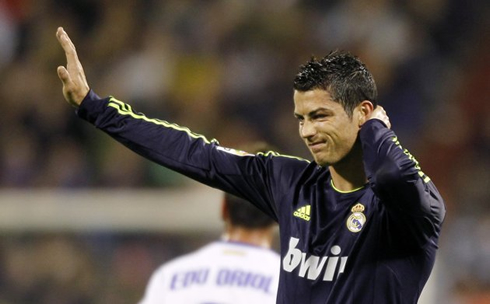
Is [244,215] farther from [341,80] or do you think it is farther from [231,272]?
[341,80]

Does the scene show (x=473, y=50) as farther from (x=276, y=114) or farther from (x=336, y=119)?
(x=336, y=119)

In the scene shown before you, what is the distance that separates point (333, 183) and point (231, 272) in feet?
3.70

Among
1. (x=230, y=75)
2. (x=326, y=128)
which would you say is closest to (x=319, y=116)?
(x=326, y=128)

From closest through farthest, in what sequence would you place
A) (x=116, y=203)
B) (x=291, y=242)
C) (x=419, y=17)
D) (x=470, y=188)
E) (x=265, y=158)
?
(x=291, y=242) → (x=265, y=158) → (x=116, y=203) → (x=470, y=188) → (x=419, y=17)

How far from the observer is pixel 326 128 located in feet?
10.8

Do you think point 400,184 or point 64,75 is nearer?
point 400,184

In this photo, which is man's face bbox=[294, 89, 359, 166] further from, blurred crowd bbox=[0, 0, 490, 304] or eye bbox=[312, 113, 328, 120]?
blurred crowd bbox=[0, 0, 490, 304]

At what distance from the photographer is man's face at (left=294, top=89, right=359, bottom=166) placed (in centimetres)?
331

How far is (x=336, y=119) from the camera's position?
10.9 feet

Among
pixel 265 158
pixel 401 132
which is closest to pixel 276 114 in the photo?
pixel 401 132

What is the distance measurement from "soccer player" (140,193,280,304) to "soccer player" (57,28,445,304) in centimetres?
83

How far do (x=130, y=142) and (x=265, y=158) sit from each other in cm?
48

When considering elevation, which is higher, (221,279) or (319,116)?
(319,116)

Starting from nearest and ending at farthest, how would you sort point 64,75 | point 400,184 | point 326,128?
point 400,184 < point 326,128 < point 64,75
